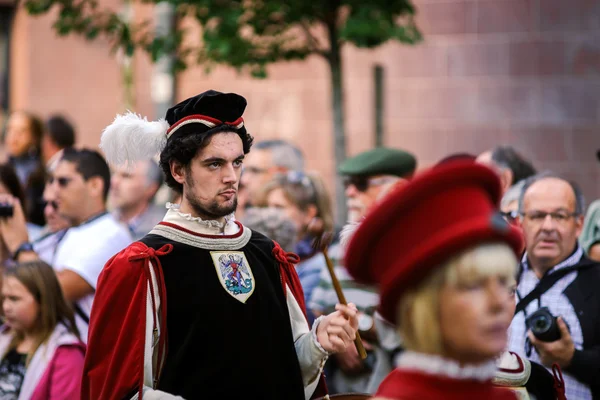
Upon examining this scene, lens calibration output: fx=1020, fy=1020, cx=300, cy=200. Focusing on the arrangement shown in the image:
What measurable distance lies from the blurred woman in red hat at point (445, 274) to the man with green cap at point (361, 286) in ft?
7.70

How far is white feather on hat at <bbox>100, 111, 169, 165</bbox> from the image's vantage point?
3.89 meters

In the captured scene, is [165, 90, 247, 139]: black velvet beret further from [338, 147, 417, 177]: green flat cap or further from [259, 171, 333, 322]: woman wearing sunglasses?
[259, 171, 333, 322]: woman wearing sunglasses

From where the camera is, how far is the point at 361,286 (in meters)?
5.45

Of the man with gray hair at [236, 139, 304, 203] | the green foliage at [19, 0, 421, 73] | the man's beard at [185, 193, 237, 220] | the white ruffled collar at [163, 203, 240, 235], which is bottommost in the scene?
the man with gray hair at [236, 139, 304, 203]

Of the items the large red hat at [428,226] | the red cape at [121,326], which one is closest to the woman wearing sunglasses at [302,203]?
the red cape at [121,326]

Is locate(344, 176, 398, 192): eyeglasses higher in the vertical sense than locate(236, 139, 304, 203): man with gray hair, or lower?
higher

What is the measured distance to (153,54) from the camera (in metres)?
8.52

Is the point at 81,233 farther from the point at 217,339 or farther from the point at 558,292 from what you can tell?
the point at 558,292

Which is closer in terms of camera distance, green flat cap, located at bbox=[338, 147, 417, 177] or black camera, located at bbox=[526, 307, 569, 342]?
black camera, located at bbox=[526, 307, 569, 342]

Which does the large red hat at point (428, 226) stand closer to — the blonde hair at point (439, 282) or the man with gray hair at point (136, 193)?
the blonde hair at point (439, 282)

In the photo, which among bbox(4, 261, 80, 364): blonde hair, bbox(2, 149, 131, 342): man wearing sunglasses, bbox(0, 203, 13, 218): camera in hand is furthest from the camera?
bbox(0, 203, 13, 218): camera in hand

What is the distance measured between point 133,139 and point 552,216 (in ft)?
7.44

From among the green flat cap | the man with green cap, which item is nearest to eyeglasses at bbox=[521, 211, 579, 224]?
the man with green cap

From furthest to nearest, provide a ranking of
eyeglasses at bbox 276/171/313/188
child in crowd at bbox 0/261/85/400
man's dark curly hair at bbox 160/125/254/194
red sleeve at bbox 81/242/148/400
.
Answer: eyeglasses at bbox 276/171/313/188, child in crowd at bbox 0/261/85/400, man's dark curly hair at bbox 160/125/254/194, red sleeve at bbox 81/242/148/400
